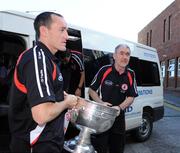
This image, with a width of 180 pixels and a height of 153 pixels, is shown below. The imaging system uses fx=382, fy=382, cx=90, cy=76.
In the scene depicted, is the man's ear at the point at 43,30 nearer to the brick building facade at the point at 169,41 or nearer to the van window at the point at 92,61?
the van window at the point at 92,61

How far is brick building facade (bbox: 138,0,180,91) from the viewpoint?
3591 centimetres

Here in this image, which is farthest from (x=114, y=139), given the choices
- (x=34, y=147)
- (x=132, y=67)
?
(x=132, y=67)

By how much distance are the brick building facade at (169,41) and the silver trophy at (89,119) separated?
107ft

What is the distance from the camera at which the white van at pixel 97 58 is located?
4.73 metres

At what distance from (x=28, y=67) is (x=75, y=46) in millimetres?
3444

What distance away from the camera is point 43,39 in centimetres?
260

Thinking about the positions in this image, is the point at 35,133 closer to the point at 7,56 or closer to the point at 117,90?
the point at 117,90

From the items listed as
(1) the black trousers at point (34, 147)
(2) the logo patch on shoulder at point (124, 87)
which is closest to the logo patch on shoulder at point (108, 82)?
(2) the logo patch on shoulder at point (124, 87)

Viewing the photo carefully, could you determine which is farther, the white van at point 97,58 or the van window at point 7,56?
the van window at point 7,56

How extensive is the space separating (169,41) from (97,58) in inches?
1327

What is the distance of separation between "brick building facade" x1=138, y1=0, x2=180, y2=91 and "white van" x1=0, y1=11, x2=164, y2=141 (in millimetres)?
26398

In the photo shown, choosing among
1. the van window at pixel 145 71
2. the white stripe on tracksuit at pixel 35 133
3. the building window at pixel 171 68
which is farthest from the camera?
the building window at pixel 171 68

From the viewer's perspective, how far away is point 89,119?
275 cm

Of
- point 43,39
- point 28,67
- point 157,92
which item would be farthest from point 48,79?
point 157,92
